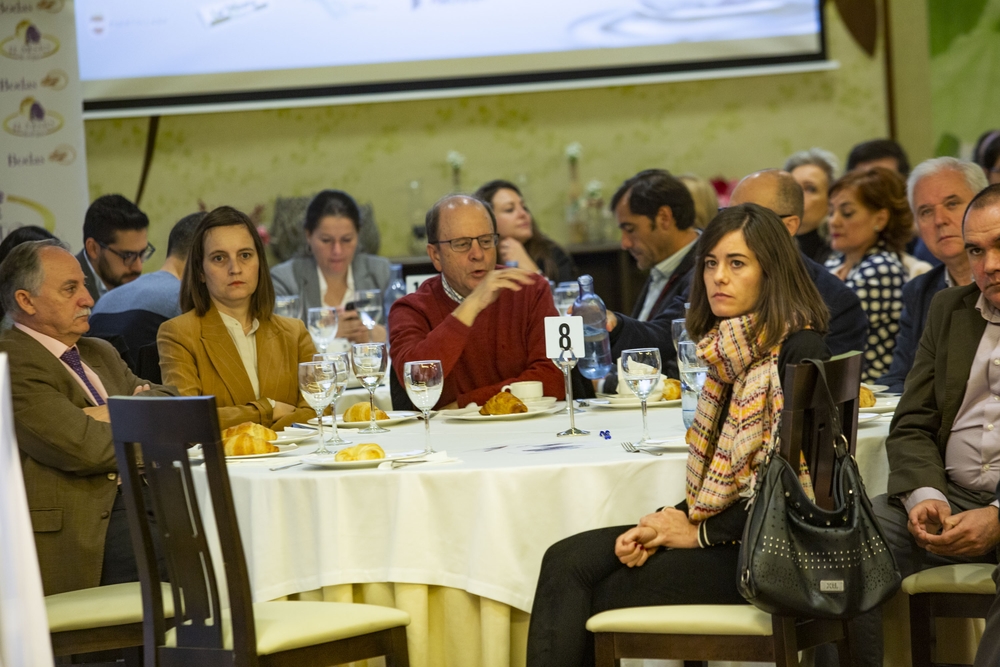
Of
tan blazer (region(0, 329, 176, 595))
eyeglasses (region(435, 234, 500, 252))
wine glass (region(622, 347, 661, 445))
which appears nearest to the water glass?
wine glass (region(622, 347, 661, 445))

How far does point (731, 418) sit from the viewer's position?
241 centimetres

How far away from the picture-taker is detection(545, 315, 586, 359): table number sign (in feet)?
9.52

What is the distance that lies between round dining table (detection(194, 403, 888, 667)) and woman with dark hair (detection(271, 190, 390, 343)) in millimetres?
3197

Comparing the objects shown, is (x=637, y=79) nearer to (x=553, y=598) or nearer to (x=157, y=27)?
(x=157, y=27)

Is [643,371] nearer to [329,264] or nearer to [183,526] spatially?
[183,526]

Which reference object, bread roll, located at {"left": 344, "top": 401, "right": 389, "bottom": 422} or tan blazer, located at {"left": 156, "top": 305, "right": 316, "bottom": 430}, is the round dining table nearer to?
bread roll, located at {"left": 344, "top": 401, "right": 389, "bottom": 422}

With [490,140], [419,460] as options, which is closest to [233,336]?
[419,460]

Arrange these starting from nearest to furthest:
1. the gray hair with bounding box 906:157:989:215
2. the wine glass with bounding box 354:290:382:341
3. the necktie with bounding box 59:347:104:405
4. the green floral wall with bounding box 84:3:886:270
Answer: the necktie with bounding box 59:347:104:405
the gray hair with bounding box 906:157:989:215
the wine glass with bounding box 354:290:382:341
the green floral wall with bounding box 84:3:886:270

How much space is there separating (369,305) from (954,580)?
2.79 meters

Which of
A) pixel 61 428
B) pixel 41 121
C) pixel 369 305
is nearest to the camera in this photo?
pixel 61 428

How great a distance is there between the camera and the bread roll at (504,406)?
3260mm

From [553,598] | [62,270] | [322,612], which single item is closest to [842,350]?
[553,598]

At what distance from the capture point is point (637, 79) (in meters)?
7.66

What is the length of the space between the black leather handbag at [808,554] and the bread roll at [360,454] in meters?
0.87
